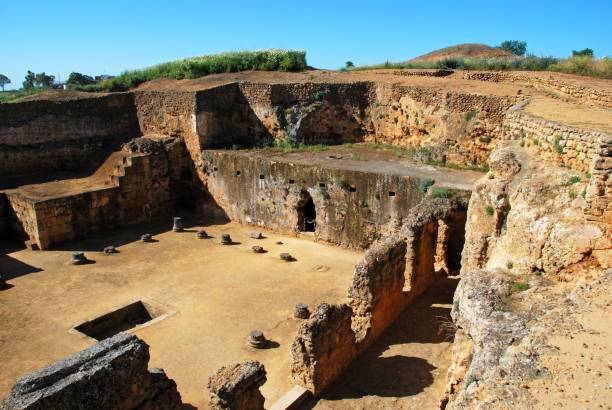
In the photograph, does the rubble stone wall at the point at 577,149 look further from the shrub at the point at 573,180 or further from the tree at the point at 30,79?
the tree at the point at 30,79

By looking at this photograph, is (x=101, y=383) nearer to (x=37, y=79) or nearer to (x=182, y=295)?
(x=182, y=295)

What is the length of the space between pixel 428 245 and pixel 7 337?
32.2 feet

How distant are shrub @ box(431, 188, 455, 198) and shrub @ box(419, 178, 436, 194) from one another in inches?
18.4

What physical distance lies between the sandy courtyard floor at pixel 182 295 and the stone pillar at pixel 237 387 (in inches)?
46.6

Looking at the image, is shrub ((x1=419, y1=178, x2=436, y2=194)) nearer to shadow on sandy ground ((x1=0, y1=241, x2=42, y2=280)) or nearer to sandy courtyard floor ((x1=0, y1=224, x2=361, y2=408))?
sandy courtyard floor ((x1=0, y1=224, x2=361, y2=408))

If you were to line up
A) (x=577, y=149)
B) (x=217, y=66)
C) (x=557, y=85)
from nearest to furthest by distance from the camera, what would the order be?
(x=577, y=149) → (x=557, y=85) → (x=217, y=66)

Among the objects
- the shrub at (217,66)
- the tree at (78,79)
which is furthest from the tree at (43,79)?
the shrub at (217,66)

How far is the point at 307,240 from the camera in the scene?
54.6 feet

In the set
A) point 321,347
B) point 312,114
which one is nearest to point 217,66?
point 312,114

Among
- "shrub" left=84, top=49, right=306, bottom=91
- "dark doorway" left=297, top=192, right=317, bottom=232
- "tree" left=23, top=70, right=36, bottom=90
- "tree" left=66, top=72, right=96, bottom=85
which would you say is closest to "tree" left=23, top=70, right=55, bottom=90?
"tree" left=23, top=70, right=36, bottom=90

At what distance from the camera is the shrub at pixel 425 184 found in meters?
13.8

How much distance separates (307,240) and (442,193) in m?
5.23

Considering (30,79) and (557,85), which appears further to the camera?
(30,79)

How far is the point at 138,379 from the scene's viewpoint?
22.9ft
